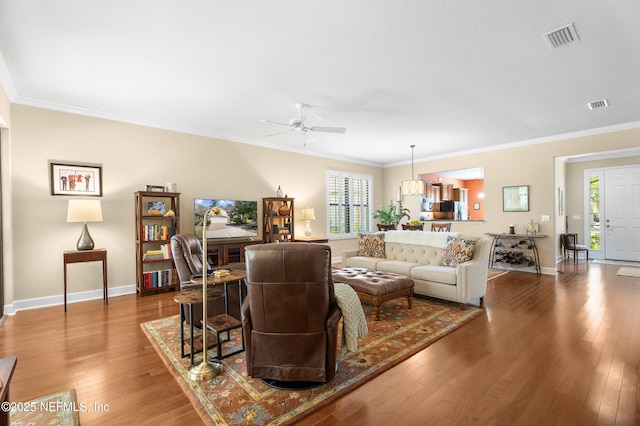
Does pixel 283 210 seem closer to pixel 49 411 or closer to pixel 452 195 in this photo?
pixel 49 411

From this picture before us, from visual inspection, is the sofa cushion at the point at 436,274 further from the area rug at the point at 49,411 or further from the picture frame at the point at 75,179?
the picture frame at the point at 75,179

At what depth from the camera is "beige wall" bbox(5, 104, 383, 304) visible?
4.09m

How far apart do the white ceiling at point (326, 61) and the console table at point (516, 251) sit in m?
2.52

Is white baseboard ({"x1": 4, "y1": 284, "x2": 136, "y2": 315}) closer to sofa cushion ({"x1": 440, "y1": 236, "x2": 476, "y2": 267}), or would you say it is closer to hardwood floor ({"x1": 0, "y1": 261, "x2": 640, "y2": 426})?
hardwood floor ({"x1": 0, "y1": 261, "x2": 640, "y2": 426})

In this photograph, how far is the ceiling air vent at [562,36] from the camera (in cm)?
Answer: 262

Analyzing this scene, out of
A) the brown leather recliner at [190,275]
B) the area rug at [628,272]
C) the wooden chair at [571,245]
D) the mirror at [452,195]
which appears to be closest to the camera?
the brown leather recliner at [190,275]

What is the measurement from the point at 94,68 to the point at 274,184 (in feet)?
12.7

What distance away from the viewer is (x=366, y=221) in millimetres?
8875

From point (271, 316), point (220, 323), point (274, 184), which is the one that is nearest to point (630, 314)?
point (271, 316)

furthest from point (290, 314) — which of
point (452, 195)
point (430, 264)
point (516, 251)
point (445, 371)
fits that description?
point (452, 195)

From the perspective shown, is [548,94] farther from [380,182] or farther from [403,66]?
[380,182]

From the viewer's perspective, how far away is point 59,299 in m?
4.30

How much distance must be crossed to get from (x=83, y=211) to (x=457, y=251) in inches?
207

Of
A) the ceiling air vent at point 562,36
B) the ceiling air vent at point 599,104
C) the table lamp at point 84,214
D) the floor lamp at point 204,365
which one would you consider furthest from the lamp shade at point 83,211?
the ceiling air vent at point 599,104
